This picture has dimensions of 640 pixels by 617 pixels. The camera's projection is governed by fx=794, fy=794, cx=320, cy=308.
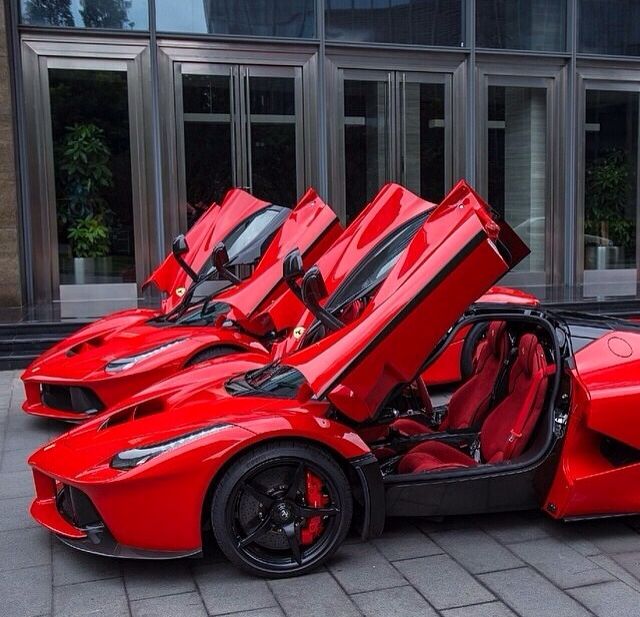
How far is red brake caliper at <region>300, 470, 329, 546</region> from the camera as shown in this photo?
350cm

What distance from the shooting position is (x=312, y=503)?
11.5ft

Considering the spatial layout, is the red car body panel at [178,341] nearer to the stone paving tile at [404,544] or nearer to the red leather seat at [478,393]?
the red leather seat at [478,393]

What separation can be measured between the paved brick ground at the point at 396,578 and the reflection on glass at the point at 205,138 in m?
8.30

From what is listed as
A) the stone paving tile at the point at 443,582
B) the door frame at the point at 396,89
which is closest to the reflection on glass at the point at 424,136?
the door frame at the point at 396,89

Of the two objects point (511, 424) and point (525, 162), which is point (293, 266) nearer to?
point (511, 424)

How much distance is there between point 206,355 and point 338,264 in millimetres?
1809

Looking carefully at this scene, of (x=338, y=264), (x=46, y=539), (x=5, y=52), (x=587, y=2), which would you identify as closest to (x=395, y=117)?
(x=587, y=2)

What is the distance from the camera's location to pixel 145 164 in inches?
461

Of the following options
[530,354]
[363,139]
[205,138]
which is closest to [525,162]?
[363,139]

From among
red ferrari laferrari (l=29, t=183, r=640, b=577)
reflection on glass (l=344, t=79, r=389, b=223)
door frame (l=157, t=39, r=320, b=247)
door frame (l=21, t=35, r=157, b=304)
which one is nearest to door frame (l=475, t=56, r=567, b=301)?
reflection on glass (l=344, t=79, r=389, b=223)

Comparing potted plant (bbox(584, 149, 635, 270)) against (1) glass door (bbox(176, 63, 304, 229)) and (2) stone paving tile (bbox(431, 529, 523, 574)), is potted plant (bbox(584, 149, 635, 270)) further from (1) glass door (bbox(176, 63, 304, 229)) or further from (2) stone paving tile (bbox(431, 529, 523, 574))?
(2) stone paving tile (bbox(431, 529, 523, 574))

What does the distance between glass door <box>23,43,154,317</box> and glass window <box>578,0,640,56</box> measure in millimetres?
7364

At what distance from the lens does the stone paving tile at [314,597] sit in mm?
3219

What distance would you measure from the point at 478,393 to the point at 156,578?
81.4 inches
